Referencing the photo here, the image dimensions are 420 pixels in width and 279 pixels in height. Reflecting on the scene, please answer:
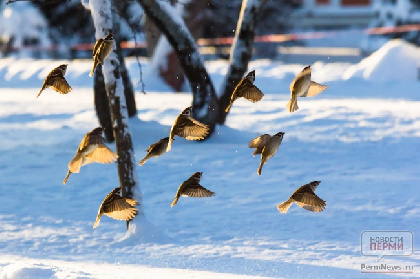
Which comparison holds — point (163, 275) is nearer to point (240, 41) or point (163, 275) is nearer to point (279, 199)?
point (279, 199)

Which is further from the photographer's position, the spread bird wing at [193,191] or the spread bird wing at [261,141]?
the spread bird wing at [193,191]

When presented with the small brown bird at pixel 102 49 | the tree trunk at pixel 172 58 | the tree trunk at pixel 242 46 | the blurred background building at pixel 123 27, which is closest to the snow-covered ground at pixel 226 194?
the tree trunk at pixel 242 46

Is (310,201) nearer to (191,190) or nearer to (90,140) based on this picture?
(191,190)

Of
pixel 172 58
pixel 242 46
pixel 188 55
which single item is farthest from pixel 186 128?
pixel 172 58

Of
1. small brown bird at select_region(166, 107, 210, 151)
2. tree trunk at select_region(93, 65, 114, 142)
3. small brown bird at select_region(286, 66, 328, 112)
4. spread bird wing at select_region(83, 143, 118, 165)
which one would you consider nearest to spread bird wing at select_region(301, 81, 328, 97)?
small brown bird at select_region(286, 66, 328, 112)

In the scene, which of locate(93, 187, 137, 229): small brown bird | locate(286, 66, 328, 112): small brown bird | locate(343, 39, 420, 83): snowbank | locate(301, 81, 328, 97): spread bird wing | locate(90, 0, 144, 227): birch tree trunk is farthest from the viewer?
locate(343, 39, 420, 83): snowbank

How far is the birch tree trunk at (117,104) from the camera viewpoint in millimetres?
7121

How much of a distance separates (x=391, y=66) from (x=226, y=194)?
905cm

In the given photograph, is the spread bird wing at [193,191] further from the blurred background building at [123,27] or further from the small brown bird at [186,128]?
the blurred background building at [123,27]

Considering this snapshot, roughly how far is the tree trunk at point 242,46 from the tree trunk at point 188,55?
340 mm

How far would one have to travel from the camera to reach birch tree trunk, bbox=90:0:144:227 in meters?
7.12

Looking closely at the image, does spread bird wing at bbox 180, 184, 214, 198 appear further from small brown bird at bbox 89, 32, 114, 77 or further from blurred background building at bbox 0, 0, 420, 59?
blurred background building at bbox 0, 0, 420, 59

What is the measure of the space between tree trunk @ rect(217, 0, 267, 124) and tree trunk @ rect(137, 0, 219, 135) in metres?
0.34

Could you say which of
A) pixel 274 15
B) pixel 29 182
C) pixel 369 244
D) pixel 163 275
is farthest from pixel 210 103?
pixel 274 15
